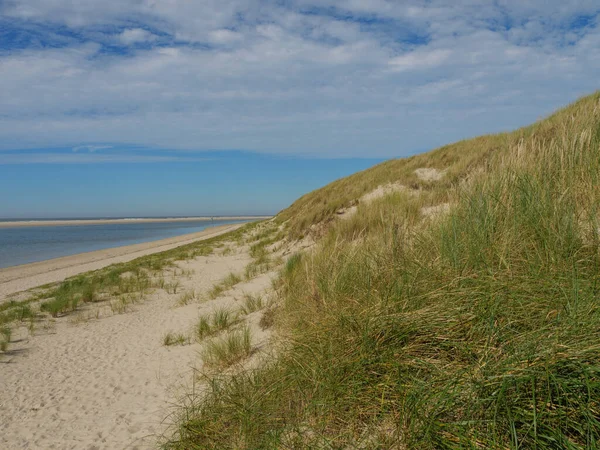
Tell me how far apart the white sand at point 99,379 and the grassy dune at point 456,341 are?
1.58 metres

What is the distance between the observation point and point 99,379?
18.9 ft

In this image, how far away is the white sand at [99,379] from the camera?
165 inches

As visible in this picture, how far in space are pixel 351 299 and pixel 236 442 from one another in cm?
143

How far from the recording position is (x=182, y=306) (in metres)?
9.81

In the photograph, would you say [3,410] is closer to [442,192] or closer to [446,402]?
[446,402]

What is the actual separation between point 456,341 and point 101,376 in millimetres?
5574

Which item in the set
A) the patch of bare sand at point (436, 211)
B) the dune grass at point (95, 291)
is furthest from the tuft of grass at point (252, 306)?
the dune grass at point (95, 291)

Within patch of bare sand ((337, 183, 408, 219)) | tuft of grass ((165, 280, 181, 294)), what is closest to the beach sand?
tuft of grass ((165, 280, 181, 294))

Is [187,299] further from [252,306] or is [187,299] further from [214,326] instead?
[214,326]

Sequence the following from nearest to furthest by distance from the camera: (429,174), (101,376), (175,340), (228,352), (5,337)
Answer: (228,352) → (101,376) → (175,340) → (5,337) → (429,174)

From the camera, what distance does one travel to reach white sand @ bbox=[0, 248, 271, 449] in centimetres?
418

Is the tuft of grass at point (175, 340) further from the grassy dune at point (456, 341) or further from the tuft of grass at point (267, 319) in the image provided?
the grassy dune at point (456, 341)

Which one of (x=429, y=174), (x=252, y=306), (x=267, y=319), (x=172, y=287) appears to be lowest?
(x=172, y=287)

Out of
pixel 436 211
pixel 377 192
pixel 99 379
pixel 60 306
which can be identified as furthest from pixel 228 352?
→ pixel 377 192
